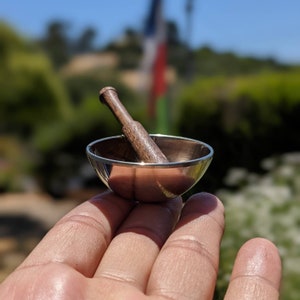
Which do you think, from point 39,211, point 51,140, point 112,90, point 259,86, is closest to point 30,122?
point 51,140

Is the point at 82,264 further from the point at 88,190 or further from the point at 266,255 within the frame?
the point at 88,190

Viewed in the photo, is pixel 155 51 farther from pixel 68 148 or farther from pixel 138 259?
pixel 138 259

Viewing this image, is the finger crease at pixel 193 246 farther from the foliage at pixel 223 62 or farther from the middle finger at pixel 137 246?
the foliage at pixel 223 62

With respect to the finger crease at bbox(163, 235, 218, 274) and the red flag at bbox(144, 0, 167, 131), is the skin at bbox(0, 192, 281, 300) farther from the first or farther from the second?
the red flag at bbox(144, 0, 167, 131)

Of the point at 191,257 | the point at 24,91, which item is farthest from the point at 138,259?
the point at 24,91

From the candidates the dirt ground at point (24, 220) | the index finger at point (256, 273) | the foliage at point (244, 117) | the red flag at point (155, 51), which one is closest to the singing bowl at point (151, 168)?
the index finger at point (256, 273)

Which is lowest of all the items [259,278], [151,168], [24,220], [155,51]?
[24,220]
